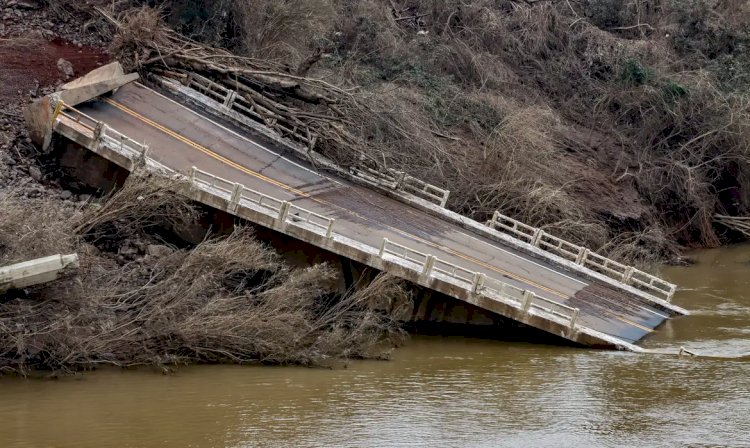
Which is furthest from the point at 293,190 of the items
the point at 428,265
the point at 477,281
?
the point at 477,281

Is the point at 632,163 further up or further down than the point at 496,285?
further up

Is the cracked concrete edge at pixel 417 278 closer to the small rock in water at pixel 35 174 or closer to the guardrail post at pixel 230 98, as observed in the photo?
the small rock in water at pixel 35 174

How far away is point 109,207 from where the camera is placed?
22906 millimetres

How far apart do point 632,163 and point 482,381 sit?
19.7 metres

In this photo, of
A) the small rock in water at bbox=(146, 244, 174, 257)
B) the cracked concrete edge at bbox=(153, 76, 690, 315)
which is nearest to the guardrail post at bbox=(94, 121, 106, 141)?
the small rock in water at bbox=(146, 244, 174, 257)

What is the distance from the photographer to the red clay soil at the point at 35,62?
1137 inches

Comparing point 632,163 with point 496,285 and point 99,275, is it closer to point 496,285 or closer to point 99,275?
point 496,285

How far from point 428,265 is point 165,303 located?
19.4 ft

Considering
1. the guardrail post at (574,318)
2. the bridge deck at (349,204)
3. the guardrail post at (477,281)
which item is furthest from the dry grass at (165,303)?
the guardrail post at (574,318)

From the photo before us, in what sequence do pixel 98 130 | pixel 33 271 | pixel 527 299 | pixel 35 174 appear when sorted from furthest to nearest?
pixel 35 174 → pixel 98 130 → pixel 527 299 → pixel 33 271

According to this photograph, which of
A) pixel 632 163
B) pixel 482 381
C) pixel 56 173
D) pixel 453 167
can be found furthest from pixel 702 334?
pixel 56 173

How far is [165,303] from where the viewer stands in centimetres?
2038

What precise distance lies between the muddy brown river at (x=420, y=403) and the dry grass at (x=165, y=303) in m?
0.49

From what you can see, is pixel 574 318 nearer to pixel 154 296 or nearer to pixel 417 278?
pixel 417 278
